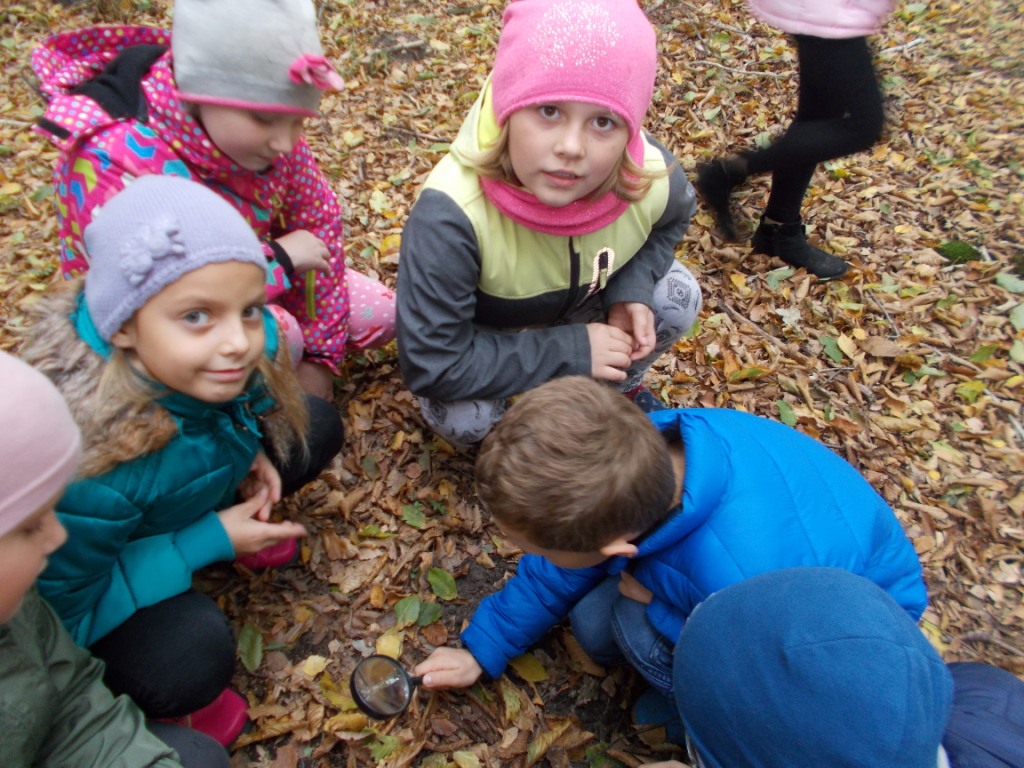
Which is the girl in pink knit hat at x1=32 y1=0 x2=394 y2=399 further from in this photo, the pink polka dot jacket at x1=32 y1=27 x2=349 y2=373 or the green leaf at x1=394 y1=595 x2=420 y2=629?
the green leaf at x1=394 y1=595 x2=420 y2=629

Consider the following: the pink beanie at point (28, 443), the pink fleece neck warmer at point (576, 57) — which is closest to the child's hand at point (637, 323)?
the pink fleece neck warmer at point (576, 57)

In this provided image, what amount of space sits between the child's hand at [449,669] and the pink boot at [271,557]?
74 cm

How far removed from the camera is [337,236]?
3248mm

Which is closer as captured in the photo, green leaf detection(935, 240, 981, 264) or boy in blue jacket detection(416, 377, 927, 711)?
boy in blue jacket detection(416, 377, 927, 711)

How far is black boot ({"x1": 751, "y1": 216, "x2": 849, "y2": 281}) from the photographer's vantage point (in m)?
4.12

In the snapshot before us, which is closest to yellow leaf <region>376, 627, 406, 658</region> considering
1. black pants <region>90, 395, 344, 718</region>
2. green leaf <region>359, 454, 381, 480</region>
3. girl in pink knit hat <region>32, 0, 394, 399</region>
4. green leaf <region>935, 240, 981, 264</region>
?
black pants <region>90, 395, 344, 718</region>

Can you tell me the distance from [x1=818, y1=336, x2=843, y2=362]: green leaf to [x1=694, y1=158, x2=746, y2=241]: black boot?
0.84 meters

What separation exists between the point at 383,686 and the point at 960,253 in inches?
159

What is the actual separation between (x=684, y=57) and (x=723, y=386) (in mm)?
3239

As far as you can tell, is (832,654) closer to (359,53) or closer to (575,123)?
(575,123)

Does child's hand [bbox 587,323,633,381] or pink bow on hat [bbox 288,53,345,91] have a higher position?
pink bow on hat [bbox 288,53,345,91]

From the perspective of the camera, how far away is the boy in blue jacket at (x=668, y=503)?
1.93 meters

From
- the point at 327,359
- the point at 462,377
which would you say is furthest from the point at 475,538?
the point at 327,359

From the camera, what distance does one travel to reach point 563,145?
89.9 inches
